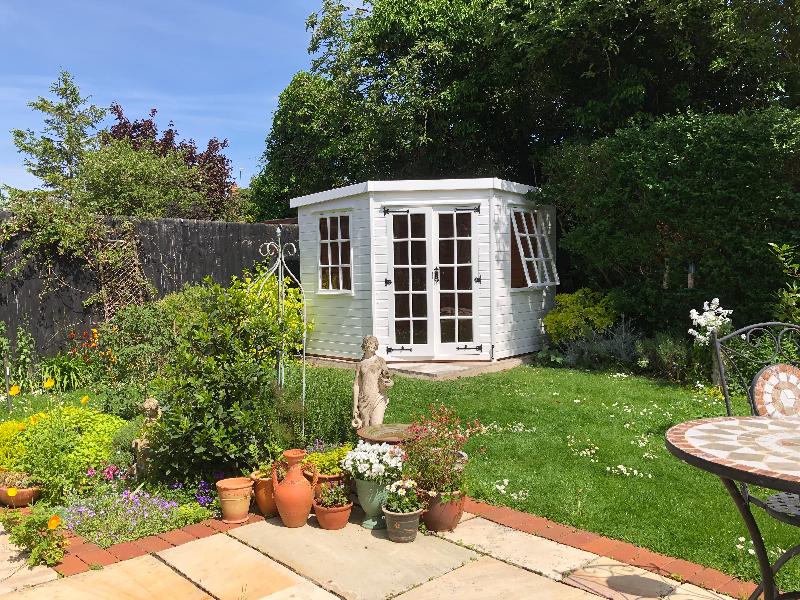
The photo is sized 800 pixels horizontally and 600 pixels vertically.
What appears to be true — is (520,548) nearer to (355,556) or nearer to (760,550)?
(355,556)

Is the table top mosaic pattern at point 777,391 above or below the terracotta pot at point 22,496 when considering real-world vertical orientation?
above

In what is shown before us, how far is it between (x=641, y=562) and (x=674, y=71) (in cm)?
939

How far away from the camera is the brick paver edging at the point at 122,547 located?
342cm

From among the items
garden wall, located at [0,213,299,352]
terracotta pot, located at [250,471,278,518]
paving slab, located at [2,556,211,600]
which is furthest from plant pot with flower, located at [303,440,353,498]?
garden wall, located at [0,213,299,352]

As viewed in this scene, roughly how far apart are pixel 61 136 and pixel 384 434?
1569cm

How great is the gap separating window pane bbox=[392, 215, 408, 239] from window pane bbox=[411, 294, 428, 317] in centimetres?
89

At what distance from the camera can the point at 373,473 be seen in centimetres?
382

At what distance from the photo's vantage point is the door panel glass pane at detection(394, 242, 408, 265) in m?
9.02

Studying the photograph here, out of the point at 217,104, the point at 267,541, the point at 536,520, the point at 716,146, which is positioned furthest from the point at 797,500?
the point at 217,104

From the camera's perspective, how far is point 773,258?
7625 mm

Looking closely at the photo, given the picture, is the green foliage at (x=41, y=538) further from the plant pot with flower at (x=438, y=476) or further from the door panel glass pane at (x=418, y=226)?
the door panel glass pane at (x=418, y=226)

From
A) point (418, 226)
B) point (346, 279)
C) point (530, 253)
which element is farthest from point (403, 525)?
point (530, 253)

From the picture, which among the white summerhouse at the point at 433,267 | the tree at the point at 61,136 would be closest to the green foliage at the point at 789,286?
the white summerhouse at the point at 433,267

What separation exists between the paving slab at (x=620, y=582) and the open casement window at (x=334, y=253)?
22.0 ft
